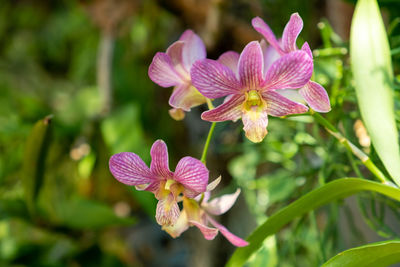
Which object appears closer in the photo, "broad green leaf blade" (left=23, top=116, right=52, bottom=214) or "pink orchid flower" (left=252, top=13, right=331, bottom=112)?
"pink orchid flower" (left=252, top=13, right=331, bottom=112)

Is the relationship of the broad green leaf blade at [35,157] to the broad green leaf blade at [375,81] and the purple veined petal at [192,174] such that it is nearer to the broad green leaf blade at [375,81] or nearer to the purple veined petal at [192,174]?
the purple veined petal at [192,174]

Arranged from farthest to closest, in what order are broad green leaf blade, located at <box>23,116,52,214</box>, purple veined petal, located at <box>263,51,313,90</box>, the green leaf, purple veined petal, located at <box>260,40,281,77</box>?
the green leaf → broad green leaf blade, located at <box>23,116,52,214</box> → purple veined petal, located at <box>260,40,281,77</box> → purple veined petal, located at <box>263,51,313,90</box>

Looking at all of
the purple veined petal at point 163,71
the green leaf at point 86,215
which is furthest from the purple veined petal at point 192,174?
the green leaf at point 86,215

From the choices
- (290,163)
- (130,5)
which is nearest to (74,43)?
(130,5)

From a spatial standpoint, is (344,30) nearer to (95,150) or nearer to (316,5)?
(316,5)

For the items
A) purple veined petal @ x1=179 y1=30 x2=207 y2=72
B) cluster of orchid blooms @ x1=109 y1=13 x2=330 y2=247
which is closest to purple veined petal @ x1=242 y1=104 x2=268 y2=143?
cluster of orchid blooms @ x1=109 y1=13 x2=330 y2=247

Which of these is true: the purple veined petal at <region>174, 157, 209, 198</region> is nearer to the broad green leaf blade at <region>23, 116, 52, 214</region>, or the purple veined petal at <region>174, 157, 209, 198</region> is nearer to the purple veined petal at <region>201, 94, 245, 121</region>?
the purple veined petal at <region>201, 94, 245, 121</region>
